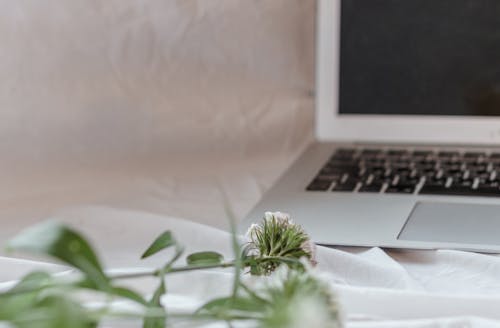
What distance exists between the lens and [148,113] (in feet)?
2.77

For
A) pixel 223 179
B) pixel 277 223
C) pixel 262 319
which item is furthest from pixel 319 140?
pixel 262 319

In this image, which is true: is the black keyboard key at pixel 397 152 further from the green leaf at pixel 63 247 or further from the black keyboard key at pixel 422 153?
the green leaf at pixel 63 247

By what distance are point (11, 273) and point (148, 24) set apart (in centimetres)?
35

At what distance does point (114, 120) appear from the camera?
83cm

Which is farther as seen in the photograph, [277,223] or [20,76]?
[20,76]

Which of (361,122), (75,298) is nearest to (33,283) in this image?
(75,298)

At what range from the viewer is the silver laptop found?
2.44 feet

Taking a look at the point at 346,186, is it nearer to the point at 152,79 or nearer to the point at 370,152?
the point at 370,152

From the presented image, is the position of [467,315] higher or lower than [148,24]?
lower

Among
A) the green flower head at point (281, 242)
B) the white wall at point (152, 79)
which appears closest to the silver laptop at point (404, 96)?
the white wall at point (152, 79)

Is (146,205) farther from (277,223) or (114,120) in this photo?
(277,223)

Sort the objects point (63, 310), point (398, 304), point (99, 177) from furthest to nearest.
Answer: point (99, 177) < point (398, 304) < point (63, 310)

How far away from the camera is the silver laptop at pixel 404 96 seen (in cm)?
74

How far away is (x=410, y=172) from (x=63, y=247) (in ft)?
1.55
